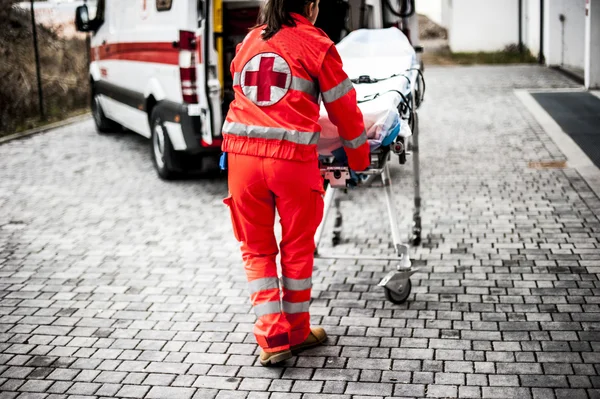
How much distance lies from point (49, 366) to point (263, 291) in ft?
4.12

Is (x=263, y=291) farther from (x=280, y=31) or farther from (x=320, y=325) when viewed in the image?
(x=280, y=31)

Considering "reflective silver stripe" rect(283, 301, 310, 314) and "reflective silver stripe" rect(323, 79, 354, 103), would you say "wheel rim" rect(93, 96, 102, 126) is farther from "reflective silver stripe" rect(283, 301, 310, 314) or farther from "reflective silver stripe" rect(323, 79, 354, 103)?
"reflective silver stripe" rect(323, 79, 354, 103)

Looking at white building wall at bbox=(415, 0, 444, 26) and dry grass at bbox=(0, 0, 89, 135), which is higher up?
white building wall at bbox=(415, 0, 444, 26)

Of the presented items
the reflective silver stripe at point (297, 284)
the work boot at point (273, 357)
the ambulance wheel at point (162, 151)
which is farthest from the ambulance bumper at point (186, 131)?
the work boot at point (273, 357)

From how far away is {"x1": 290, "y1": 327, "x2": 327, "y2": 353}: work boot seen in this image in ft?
15.7

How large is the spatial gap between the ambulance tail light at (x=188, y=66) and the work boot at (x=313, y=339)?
14.1 feet

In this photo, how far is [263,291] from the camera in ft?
15.1

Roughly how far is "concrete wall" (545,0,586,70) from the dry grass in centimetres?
1106

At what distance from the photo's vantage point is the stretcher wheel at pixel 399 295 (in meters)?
5.46

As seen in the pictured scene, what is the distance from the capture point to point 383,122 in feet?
16.8

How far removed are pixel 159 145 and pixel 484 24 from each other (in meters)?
18.3

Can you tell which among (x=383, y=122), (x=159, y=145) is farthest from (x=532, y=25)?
(x=383, y=122)

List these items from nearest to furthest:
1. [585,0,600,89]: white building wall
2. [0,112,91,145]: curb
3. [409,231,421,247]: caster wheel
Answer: [409,231,421,247]: caster wheel < [0,112,91,145]: curb < [585,0,600,89]: white building wall

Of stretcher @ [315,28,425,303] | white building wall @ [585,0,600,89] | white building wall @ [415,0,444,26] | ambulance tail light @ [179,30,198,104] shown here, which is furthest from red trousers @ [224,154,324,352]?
white building wall @ [415,0,444,26]
